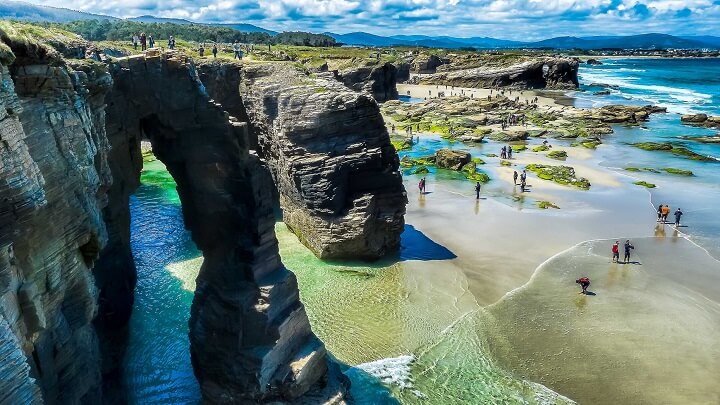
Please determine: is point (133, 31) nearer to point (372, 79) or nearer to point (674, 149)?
point (372, 79)

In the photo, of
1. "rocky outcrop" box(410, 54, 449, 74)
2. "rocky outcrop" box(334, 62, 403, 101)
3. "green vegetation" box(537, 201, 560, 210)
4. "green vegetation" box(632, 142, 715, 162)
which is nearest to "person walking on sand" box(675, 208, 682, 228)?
"green vegetation" box(537, 201, 560, 210)

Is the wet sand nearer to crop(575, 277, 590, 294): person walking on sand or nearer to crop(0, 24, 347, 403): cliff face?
crop(575, 277, 590, 294): person walking on sand

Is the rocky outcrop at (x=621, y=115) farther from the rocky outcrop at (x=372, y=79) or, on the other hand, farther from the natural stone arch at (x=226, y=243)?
the natural stone arch at (x=226, y=243)

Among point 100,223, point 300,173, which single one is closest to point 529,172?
point 300,173

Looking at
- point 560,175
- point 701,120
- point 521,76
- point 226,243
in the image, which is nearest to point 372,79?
point 521,76

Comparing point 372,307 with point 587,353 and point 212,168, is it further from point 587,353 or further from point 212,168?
point 212,168

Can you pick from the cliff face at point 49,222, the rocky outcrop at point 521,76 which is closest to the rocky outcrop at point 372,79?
the rocky outcrop at point 521,76

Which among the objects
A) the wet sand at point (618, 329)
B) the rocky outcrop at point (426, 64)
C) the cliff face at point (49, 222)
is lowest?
the wet sand at point (618, 329)
